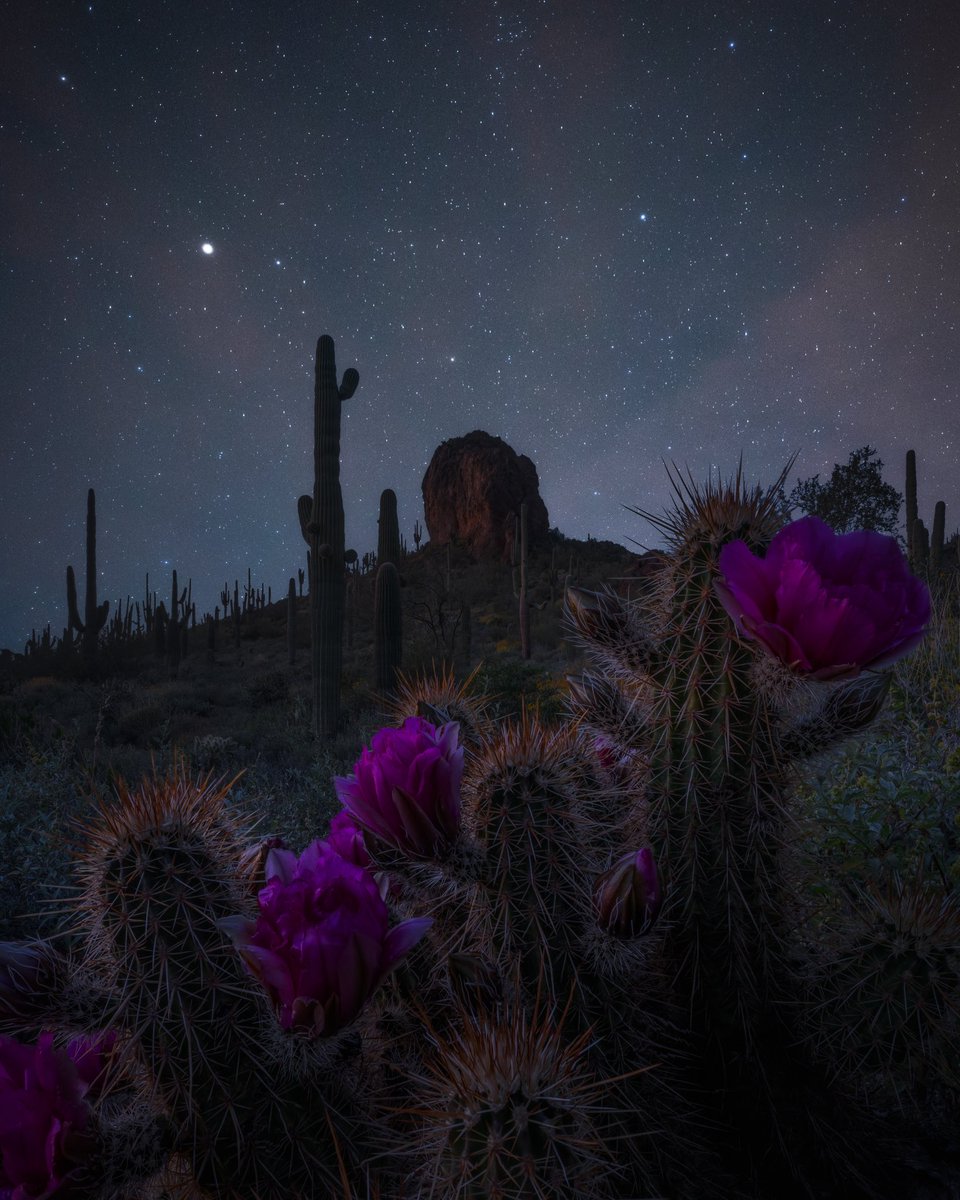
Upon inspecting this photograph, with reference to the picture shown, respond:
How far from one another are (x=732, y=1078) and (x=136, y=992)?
94 centimetres

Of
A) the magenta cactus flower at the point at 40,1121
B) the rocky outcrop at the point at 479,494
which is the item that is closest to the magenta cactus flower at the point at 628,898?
the magenta cactus flower at the point at 40,1121

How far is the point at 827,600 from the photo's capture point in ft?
2.99

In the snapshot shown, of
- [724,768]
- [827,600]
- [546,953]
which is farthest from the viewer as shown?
[724,768]

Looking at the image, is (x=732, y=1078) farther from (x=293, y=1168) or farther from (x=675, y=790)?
(x=293, y=1168)

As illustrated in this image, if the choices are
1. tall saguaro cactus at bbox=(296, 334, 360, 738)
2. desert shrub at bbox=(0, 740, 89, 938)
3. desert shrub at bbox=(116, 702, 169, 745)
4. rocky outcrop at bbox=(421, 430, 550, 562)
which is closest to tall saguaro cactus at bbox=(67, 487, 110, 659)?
desert shrub at bbox=(116, 702, 169, 745)

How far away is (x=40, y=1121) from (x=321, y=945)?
1.21 feet

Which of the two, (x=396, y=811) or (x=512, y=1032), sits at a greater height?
(x=396, y=811)

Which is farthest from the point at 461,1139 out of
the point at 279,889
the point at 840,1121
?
the point at 840,1121

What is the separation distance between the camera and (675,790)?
1202 millimetres

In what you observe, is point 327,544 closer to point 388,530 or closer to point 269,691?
point 388,530

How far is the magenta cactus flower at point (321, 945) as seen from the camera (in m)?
0.80

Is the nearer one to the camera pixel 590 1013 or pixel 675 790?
pixel 590 1013

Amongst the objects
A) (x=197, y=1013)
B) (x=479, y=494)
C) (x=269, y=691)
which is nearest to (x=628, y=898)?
(x=197, y=1013)

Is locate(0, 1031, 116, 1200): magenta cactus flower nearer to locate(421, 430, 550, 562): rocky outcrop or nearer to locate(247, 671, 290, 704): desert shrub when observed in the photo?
locate(247, 671, 290, 704): desert shrub
